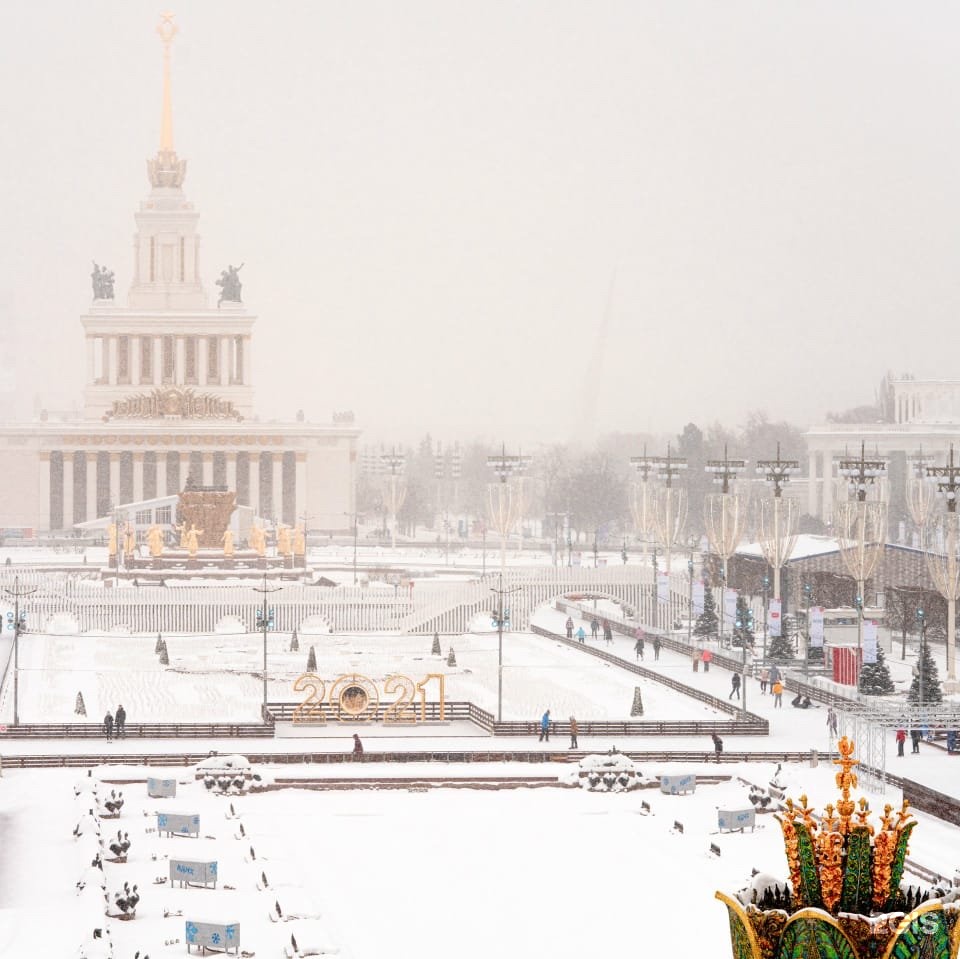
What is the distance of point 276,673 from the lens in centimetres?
5509

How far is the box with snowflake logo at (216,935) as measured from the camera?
2386cm

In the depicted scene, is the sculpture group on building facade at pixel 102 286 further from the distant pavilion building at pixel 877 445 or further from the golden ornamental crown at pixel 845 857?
the golden ornamental crown at pixel 845 857

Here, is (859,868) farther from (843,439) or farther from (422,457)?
(422,457)

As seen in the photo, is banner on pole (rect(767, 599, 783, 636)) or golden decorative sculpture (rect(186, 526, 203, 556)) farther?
golden decorative sculpture (rect(186, 526, 203, 556))

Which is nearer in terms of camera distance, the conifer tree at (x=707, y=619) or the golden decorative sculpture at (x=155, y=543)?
the conifer tree at (x=707, y=619)

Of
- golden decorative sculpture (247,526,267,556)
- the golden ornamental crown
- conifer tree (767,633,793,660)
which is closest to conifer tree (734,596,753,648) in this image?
conifer tree (767,633,793,660)

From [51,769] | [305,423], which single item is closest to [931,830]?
[51,769]

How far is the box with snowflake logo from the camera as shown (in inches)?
939

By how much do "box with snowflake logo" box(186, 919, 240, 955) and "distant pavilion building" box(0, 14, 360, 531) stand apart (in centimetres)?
9110

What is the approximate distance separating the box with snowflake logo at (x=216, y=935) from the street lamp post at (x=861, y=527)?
2708cm

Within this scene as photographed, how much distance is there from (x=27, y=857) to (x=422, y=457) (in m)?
144

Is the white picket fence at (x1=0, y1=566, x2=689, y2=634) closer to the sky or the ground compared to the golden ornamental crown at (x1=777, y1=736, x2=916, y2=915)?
closer to the ground

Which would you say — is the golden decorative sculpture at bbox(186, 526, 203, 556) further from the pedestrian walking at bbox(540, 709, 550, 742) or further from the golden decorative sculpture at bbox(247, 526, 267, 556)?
the pedestrian walking at bbox(540, 709, 550, 742)

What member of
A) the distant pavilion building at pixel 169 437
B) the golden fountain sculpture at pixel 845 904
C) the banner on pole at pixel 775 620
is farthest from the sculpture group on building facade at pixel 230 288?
the golden fountain sculpture at pixel 845 904
